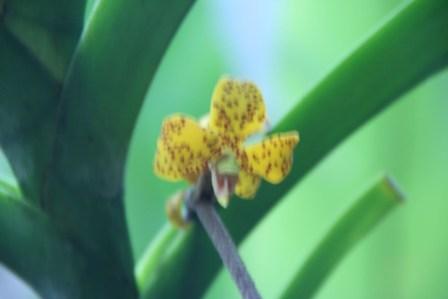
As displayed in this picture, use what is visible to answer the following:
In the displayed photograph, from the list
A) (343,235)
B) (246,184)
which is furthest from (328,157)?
(246,184)

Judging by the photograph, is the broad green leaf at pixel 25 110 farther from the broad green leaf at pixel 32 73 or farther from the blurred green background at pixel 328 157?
the blurred green background at pixel 328 157

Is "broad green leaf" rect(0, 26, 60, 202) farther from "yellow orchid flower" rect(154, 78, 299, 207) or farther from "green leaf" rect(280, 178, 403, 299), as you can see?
"green leaf" rect(280, 178, 403, 299)

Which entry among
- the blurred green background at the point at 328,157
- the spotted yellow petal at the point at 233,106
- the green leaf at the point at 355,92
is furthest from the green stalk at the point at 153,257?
the blurred green background at the point at 328,157

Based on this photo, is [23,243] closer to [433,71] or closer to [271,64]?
[433,71]

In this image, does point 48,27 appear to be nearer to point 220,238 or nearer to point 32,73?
point 32,73

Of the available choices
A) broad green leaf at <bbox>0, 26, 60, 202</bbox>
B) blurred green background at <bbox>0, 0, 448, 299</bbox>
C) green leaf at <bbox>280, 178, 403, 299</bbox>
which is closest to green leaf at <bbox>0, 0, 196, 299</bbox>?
broad green leaf at <bbox>0, 26, 60, 202</bbox>
